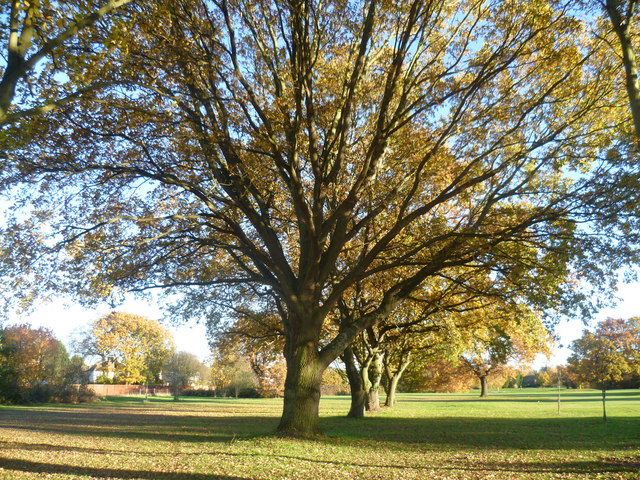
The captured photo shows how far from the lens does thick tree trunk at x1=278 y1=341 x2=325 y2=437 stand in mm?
11891

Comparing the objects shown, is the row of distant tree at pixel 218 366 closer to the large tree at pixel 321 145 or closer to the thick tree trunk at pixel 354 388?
the thick tree trunk at pixel 354 388

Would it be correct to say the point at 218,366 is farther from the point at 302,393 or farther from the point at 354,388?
the point at 302,393

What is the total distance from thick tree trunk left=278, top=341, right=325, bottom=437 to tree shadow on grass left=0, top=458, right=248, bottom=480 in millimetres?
4417

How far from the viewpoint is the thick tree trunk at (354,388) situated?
22.4m

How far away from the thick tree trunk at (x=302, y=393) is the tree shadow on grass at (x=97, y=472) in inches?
174

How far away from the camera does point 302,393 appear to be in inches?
476

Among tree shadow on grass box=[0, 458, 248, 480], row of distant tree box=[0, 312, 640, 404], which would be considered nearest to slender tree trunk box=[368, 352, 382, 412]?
row of distant tree box=[0, 312, 640, 404]

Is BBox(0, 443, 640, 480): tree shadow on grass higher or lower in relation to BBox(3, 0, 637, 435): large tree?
lower

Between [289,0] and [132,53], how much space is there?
145 inches

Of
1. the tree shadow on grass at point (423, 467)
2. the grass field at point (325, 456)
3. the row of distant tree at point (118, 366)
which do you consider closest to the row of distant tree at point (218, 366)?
the row of distant tree at point (118, 366)

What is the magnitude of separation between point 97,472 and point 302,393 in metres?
5.48

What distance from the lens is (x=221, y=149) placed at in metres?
12.4

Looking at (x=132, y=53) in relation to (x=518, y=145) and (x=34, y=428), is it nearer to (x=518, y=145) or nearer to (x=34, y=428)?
(x=518, y=145)

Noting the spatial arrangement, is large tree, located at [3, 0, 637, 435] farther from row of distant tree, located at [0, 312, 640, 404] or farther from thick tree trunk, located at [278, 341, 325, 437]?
row of distant tree, located at [0, 312, 640, 404]
